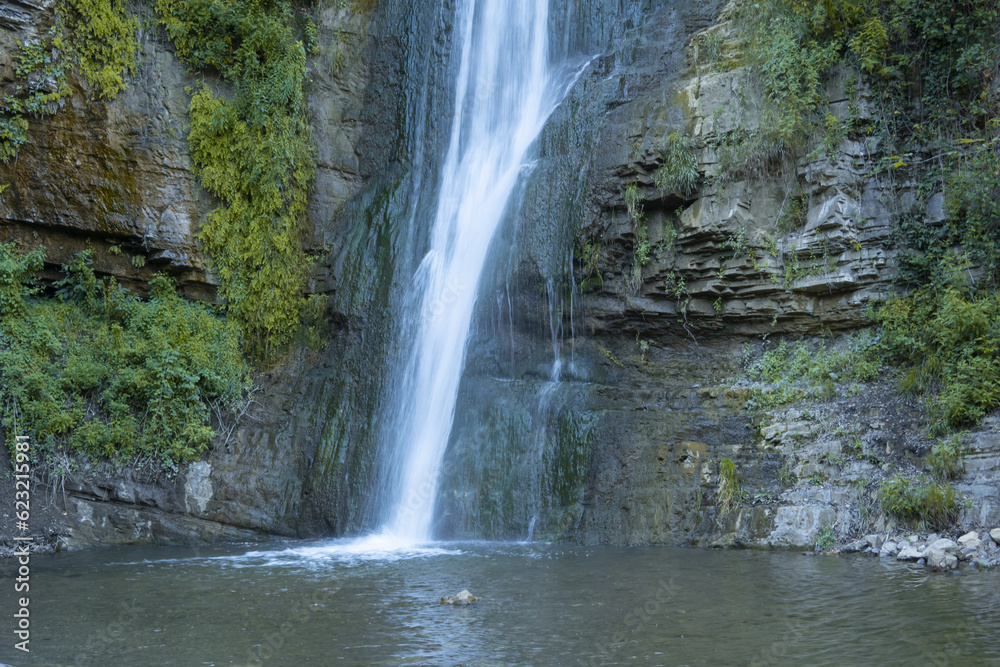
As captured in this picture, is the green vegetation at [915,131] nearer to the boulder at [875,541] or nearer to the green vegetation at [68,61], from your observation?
the boulder at [875,541]

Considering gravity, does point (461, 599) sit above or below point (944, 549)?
below

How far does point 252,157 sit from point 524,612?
10867 mm

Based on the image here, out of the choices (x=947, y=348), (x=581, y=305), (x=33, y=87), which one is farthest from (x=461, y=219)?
(x=947, y=348)

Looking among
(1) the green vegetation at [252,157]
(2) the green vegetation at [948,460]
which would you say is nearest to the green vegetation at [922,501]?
(2) the green vegetation at [948,460]

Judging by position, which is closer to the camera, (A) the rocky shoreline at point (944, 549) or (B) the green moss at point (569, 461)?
(A) the rocky shoreline at point (944, 549)

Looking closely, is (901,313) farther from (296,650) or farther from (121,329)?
(121,329)

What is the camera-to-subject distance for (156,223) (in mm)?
13172

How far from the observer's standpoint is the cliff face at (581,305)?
31.9ft

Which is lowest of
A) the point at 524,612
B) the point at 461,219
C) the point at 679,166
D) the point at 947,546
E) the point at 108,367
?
the point at 524,612

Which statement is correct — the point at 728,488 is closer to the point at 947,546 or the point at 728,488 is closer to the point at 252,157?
the point at 947,546

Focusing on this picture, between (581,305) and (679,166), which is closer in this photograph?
(679,166)

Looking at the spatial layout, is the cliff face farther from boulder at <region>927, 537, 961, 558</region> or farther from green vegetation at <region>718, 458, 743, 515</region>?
boulder at <region>927, 537, 961, 558</region>

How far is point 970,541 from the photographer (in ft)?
24.2

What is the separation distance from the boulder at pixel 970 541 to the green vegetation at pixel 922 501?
0.38 metres
